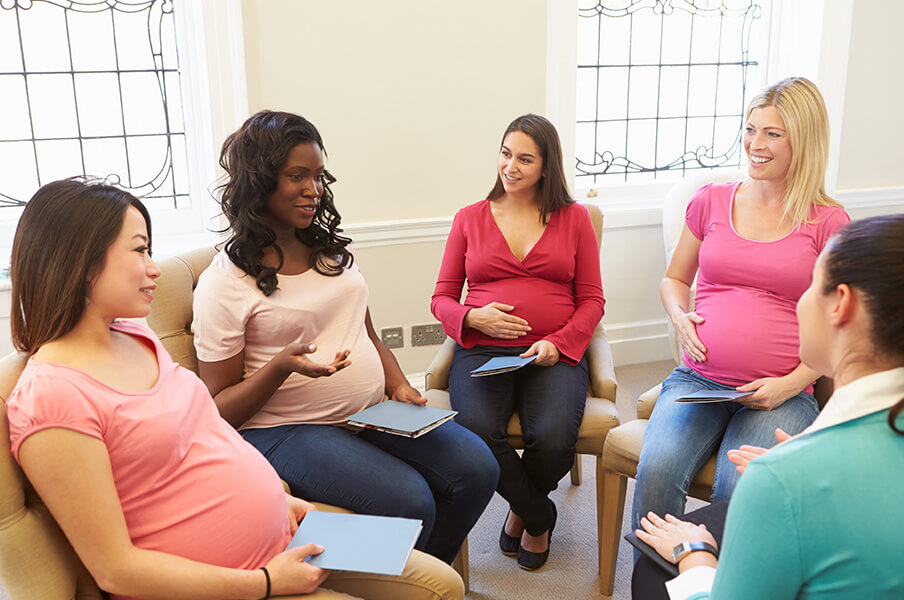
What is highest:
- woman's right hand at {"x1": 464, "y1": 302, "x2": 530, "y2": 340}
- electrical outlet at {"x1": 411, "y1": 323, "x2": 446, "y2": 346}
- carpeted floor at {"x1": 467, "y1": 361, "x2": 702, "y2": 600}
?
woman's right hand at {"x1": 464, "y1": 302, "x2": 530, "y2": 340}

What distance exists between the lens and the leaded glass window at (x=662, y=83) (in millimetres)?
3756

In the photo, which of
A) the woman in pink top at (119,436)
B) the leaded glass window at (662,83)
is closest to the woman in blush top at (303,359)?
the woman in pink top at (119,436)

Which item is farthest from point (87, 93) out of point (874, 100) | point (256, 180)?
point (874, 100)

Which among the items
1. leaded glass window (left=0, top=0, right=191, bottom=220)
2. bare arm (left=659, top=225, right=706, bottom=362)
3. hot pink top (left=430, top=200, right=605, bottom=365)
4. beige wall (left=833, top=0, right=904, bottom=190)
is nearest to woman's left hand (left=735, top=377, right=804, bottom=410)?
bare arm (left=659, top=225, right=706, bottom=362)

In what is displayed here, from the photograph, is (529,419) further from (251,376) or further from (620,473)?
(251,376)

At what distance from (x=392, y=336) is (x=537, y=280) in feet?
3.66

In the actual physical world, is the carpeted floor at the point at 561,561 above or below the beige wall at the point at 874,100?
below

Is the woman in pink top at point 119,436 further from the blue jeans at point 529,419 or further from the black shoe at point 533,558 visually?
the black shoe at point 533,558

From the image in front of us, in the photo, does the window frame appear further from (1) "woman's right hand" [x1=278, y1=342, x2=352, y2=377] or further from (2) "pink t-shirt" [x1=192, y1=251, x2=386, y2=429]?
(1) "woman's right hand" [x1=278, y1=342, x2=352, y2=377]

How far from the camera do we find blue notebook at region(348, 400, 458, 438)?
1.75 metres

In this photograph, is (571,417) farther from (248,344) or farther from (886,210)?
(886,210)

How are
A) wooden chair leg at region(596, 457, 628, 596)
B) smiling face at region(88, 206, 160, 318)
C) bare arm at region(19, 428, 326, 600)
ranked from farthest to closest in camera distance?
wooden chair leg at region(596, 457, 628, 596), smiling face at region(88, 206, 160, 318), bare arm at region(19, 428, 326, 600)

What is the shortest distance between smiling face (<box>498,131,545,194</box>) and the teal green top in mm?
1584

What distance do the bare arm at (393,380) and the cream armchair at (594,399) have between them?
0.75 ft
